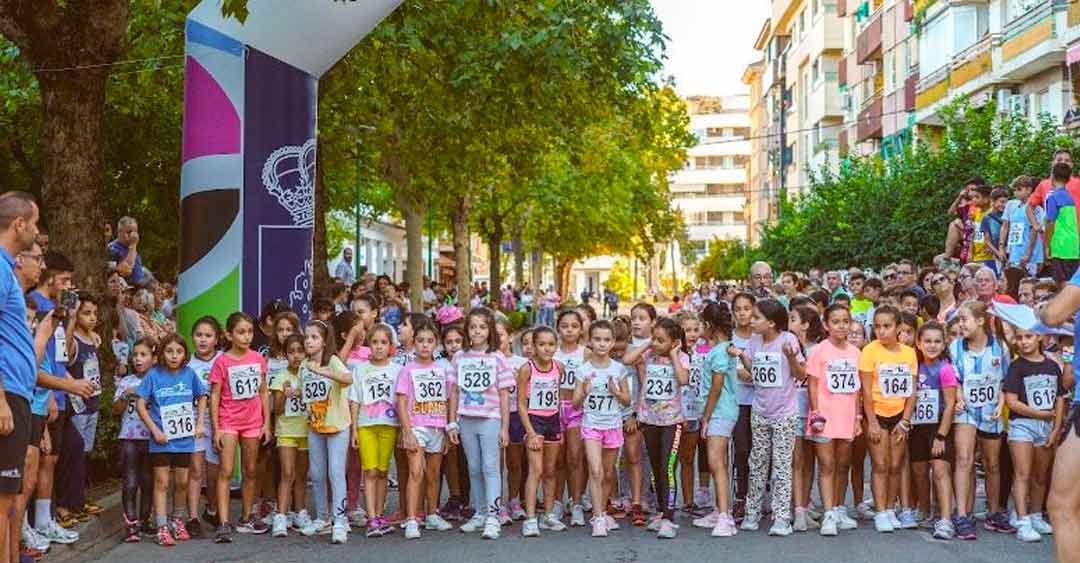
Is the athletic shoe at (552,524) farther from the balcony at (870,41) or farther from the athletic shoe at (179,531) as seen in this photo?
the balcony at (870,41)

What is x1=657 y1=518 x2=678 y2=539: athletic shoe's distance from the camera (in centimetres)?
1120

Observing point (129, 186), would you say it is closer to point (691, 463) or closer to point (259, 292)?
point (259, 292)

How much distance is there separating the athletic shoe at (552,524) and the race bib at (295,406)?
6.35 ft

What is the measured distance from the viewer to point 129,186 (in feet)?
91.7

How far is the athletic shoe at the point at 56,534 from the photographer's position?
10.7 meters

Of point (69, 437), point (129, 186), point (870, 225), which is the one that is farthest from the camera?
point (870, 225)

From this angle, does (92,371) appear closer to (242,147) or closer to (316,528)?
(316,528)


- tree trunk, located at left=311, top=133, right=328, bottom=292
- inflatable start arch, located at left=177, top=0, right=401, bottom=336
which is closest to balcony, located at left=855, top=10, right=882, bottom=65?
tree trunk, located at left=311, top=133, right=328, bottom=292

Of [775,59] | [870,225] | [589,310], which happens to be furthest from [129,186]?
[775,59]

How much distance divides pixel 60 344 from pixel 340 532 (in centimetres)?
233

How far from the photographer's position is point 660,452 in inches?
462

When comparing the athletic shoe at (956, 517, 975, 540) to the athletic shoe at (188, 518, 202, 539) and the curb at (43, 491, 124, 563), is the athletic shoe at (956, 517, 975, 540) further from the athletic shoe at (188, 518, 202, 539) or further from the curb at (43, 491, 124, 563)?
the curb at (43, 491, 124, 563)

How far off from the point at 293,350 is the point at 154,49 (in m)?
7.27

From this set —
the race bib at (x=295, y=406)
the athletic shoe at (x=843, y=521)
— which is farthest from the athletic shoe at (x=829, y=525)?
the race bib at (x=295, y=406)
